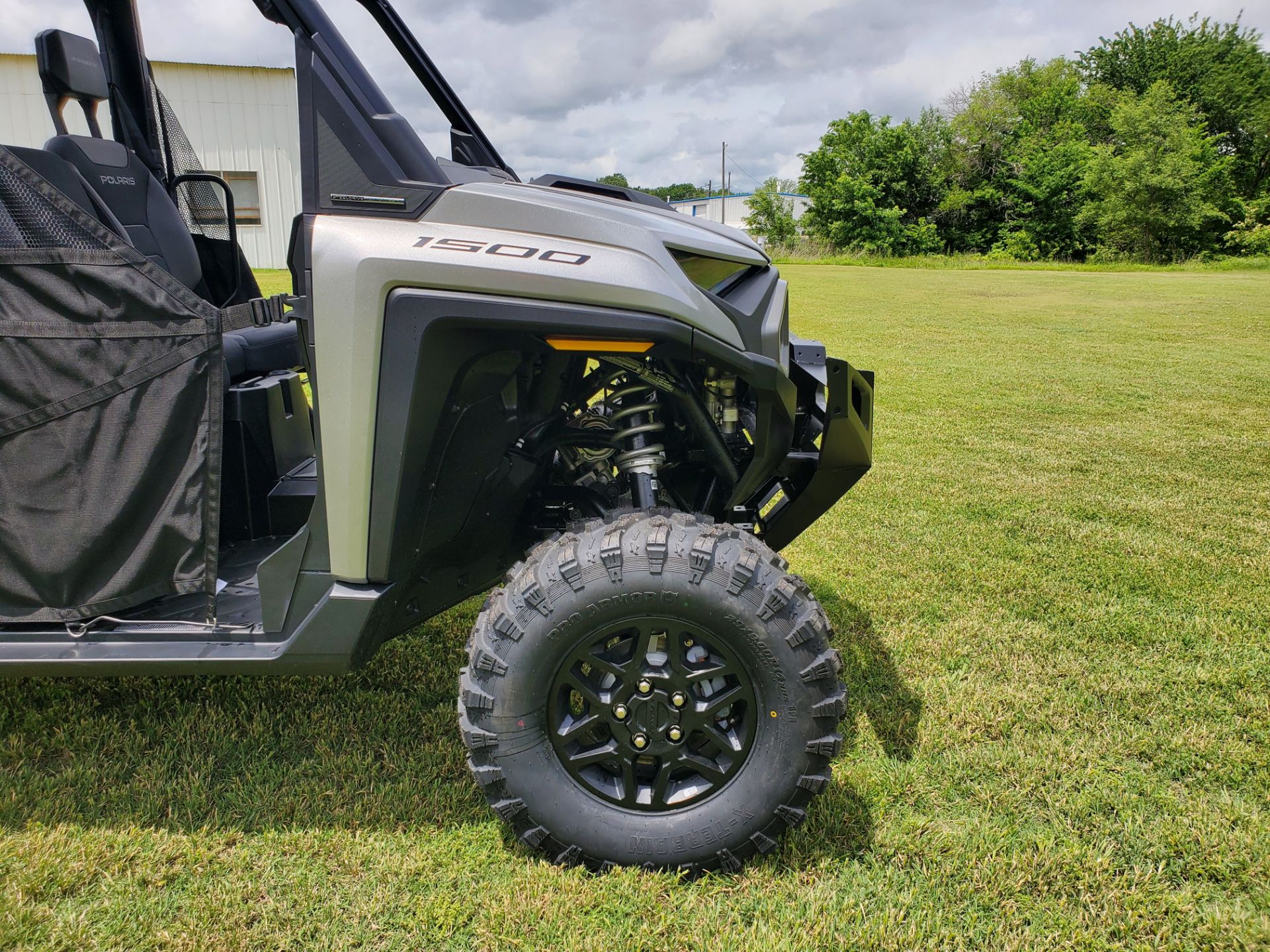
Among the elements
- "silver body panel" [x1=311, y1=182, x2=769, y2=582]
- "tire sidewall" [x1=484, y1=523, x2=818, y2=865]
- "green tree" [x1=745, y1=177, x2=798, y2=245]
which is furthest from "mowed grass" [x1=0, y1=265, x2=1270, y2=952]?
"green tree" [x1=745, y1=177, x2=798, y2=245]

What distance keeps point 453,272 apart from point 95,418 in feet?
3.17

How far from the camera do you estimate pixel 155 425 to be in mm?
2084

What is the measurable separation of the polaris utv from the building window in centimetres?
A: 94

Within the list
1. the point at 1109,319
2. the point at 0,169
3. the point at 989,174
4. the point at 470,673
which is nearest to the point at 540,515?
the point at 470,673

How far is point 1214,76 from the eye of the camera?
44719 mm

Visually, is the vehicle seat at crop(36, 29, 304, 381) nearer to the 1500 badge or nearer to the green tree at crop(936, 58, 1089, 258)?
the 1500 badge

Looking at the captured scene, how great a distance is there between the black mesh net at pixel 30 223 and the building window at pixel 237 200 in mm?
1369

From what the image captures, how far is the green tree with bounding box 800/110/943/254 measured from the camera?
4181 centimetres

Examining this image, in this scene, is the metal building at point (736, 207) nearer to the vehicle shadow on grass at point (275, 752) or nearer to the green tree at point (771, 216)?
the green tree at point (771, 216)

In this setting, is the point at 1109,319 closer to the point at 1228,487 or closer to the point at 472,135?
the point at 1228,487

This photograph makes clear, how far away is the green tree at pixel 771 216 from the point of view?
4784 centimetres

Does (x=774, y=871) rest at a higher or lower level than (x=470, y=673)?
lower

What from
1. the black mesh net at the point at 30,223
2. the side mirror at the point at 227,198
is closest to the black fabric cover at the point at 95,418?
the black mesh net at the point at 30,223

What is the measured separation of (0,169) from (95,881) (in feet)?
5.36
